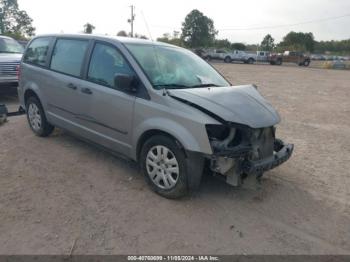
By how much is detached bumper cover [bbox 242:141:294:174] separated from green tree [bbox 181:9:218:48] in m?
83.6

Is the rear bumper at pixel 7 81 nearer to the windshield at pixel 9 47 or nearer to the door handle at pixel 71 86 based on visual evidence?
the windshield at pixel 9 47

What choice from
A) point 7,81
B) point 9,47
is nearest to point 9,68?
point 7,81

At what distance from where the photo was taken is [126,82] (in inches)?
167

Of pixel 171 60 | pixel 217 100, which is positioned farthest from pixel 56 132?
pixel 217 100

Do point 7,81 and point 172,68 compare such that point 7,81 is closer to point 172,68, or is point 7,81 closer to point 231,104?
point 172,68

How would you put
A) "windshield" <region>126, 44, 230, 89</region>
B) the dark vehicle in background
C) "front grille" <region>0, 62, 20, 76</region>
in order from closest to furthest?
"windshield" <region>126, 44, 230, 89</region>
"front grille" <region>0, 62, 20, 76</region>
the dark vehicle in background

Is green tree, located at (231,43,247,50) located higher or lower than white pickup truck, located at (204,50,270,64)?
higher

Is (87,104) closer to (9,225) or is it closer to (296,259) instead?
(9,225)

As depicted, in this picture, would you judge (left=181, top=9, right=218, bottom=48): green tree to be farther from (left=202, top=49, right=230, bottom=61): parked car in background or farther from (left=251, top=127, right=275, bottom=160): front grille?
(left=251, top=127, right=275, bottom=160): front grille

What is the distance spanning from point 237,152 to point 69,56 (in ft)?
10.2

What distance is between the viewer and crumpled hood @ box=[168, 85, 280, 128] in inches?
155

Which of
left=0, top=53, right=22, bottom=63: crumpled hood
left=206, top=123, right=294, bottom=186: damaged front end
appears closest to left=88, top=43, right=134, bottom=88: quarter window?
left=206, top=123, right=294, bottom=186: damaged front end

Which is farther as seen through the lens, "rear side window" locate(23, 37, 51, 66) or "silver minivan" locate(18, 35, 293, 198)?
"rear side window" locate(23, 37, 51, 66)

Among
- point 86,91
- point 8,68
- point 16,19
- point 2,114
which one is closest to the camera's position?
point 86,91
